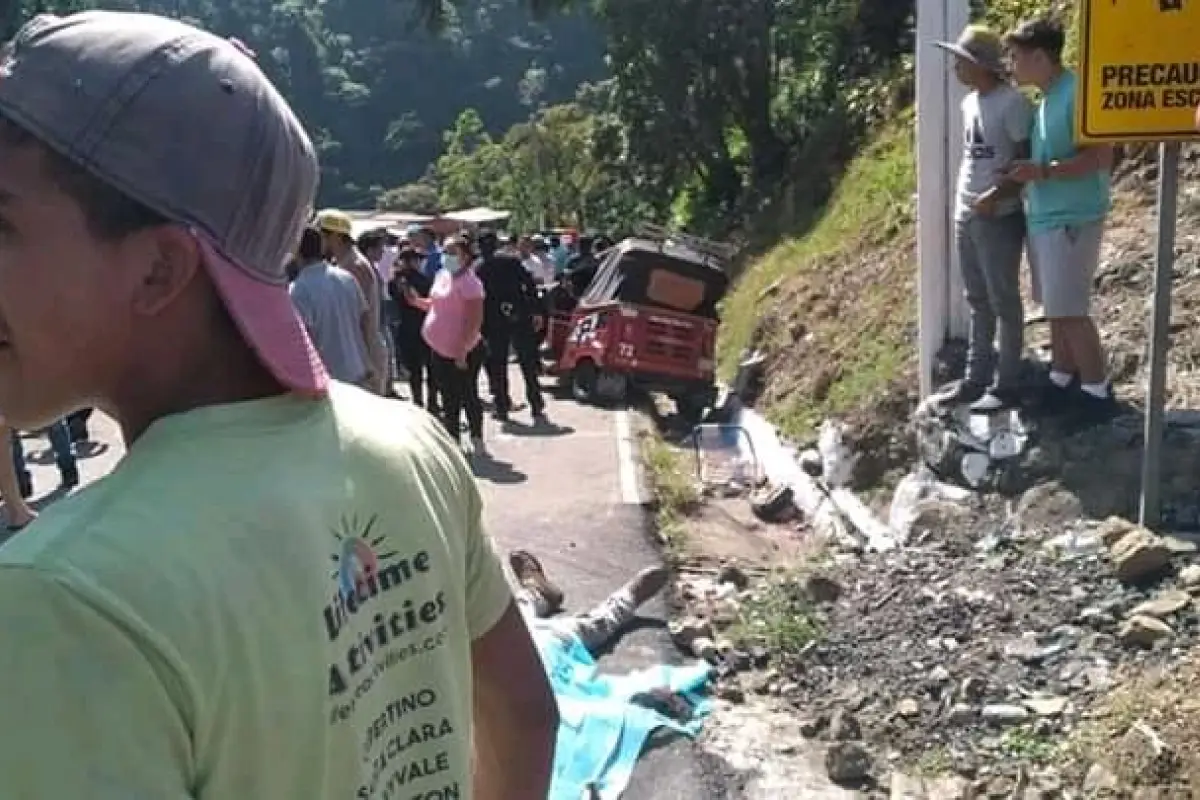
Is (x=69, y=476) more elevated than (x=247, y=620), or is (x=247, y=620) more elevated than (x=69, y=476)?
(x=247, y=620)

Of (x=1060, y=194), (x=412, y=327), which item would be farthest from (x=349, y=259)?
(x=412, y=327)

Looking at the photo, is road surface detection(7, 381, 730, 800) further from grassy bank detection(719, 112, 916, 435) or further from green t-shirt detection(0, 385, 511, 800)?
green t-shirt detection(0, 385, 511, 800)

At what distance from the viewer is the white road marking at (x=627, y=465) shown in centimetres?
987

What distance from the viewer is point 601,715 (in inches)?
223

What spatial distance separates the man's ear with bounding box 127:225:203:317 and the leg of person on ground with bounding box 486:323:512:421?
12334 mm

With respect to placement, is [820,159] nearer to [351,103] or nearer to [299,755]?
[299,755]

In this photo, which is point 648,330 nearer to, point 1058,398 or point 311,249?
point 311,249

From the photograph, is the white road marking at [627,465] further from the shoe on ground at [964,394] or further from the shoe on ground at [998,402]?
the shoe on ground at [998,402]

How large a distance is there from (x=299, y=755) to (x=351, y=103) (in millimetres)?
92499

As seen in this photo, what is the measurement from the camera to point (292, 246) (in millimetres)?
1381

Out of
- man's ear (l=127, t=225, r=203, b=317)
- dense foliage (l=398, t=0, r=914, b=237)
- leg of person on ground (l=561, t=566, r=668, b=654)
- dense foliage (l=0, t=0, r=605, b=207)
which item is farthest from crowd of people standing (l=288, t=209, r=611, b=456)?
dense foliage (l=0, t=0, r=605, b=207)

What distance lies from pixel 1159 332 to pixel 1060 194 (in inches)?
43.2

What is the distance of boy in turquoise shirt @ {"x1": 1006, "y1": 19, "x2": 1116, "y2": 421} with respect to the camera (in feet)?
23.2

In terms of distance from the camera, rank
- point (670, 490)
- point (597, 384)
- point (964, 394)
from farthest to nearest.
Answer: point (597, 384)
point (670, 490)
point (964, 394)
